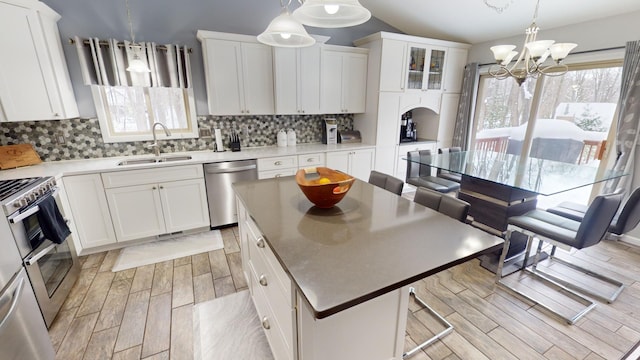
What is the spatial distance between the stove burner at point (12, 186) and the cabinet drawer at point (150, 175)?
0.56 m

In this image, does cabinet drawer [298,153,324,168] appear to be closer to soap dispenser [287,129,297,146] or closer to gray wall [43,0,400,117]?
soap dispenser [287,129,297,146]

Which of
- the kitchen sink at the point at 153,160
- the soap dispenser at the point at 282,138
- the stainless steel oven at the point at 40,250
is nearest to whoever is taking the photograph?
the stainless steel oven at the point at 40,250

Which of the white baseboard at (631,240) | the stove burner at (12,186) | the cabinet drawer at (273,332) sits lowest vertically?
the white baseboard at (631,240)

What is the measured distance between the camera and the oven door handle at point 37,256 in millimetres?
1756

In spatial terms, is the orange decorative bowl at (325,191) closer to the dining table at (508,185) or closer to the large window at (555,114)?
the dining table at (508,185)

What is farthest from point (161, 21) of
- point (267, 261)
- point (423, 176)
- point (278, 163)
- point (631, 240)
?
point (631, 240)

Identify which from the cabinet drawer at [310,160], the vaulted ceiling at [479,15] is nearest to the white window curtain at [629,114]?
the vaulted ceiling at [479,15]

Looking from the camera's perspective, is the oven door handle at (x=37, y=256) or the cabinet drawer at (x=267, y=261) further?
the oven door handle at (x=37, y=256)

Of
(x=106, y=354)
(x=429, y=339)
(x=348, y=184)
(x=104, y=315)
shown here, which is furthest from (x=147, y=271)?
(x=429, y=339)

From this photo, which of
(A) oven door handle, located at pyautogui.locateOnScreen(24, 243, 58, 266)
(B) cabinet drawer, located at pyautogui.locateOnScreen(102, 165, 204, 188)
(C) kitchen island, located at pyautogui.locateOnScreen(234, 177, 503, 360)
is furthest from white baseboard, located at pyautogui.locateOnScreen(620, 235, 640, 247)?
(A) oven door handle, located at pyautogui.locateOnScreen(24, 243, 58, 266)

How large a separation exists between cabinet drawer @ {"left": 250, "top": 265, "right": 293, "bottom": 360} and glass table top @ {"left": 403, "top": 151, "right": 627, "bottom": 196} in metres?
2.06

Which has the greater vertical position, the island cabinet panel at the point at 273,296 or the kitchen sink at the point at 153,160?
the kitchen sink at the point at 153,160

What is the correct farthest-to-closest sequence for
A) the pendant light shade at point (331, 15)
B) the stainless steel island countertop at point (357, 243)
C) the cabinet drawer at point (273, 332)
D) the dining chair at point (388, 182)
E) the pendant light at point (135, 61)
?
the pendant light at point (135, 61), the dining chair at point (388, 182), the pendant light shade at point (331, 15), the cabinet drawer at point (273, 332), the stainless steel island countertop at point (357, 243)

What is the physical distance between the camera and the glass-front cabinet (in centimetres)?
402
